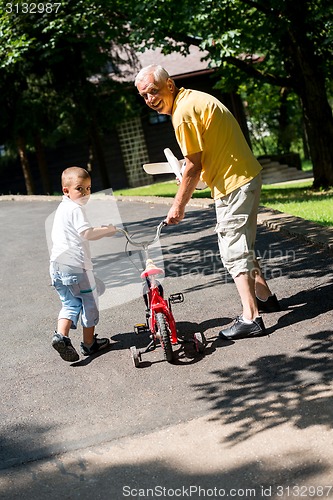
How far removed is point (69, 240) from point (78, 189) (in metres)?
0.46

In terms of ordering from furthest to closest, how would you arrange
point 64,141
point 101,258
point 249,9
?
point 64,141 → point 249,9 → point 101,258

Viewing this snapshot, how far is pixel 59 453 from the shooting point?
183 inches

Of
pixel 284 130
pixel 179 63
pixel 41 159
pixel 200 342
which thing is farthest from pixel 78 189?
pixel 284 130

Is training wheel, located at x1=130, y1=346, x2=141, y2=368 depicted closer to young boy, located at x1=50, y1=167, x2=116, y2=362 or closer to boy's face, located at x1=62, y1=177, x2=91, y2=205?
young boy, located at x1=50, y1=167, x2=116, y2=362

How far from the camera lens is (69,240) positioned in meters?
6.19

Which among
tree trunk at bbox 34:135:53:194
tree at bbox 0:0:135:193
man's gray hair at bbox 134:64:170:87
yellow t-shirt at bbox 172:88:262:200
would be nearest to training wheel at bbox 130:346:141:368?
yellow t-shirt at bbox 172:88:262:200

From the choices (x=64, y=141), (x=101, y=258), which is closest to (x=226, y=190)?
(x=101, y=258)

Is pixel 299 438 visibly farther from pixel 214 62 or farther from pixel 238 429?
pixel 214 62

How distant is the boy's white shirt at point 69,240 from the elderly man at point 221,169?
0.83 metres

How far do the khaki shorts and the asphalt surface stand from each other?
0.68 meters

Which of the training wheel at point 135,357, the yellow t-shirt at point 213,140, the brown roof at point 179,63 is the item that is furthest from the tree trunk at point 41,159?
the training wheel at point 135,357

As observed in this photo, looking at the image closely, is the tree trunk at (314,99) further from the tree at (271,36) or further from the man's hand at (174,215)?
the man's hand at (174,215)

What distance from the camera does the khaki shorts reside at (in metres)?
6.03

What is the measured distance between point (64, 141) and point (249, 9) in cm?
1677
